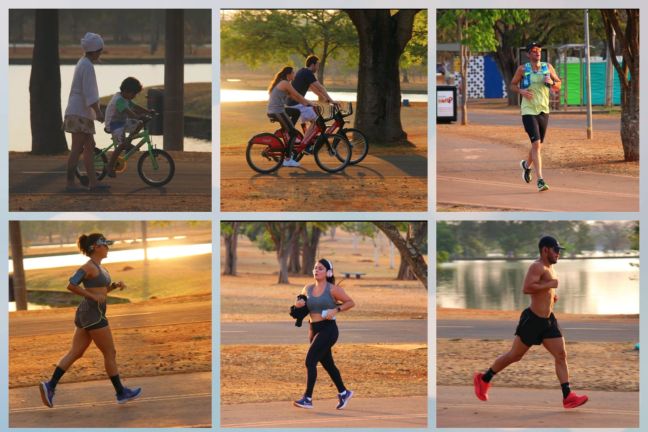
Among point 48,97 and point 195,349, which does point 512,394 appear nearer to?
point 195,349

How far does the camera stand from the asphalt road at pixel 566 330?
19672mm

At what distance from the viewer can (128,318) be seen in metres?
16.5

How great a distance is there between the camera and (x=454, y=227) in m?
25.5

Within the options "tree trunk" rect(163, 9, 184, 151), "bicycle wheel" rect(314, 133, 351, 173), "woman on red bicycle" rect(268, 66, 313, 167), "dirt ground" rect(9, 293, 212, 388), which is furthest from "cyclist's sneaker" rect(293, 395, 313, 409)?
"tree trunk" rect(163, 9, 184, 151)

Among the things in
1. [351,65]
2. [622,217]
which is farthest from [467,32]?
[622,217]

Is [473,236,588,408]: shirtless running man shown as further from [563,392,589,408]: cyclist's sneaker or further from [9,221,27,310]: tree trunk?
[9,221,27,310]: tree trunk

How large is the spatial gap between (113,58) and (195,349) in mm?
3209

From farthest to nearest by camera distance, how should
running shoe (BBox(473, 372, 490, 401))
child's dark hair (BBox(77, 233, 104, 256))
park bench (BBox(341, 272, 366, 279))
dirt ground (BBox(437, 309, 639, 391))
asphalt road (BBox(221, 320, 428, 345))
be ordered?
park bench (BBox(341, 272, 366, 279)), asphalt road (BBox(221, 320, 428, 345)), dirt ground (BBox(437, 309, 639, 391)), running shoe (BBox(473, 372, 490, 401)), child's dark hair (BBox(77, 233, 104, 256))

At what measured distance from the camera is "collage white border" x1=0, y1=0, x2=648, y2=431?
12.9 metres

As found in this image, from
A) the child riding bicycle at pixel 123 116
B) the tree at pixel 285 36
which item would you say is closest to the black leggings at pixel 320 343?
the child riding bicycle at pixel 123 116

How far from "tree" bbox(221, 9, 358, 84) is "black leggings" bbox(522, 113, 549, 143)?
2.83 metres

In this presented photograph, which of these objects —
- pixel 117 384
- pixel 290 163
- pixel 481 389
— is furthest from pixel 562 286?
pixel 117 384

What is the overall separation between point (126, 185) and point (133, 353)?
2226mm

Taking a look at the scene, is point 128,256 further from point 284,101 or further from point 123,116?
point 284,101
